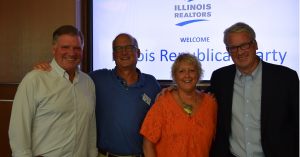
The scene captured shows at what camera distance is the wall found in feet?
10.2

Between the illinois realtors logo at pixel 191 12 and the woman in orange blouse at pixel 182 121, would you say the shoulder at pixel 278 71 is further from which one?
the illinois realtors logo at pixel 191 12

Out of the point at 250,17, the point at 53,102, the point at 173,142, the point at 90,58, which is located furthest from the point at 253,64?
the point at 90,58

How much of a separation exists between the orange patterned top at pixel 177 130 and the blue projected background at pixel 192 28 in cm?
98

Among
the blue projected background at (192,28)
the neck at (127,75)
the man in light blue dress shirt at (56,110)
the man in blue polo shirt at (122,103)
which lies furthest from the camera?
the blue projected background at (192,28)

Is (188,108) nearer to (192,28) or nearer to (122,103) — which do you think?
(122,103)

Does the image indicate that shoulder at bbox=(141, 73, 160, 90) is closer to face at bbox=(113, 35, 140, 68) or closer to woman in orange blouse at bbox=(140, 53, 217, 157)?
face at bbox=(113, 35, 140, 68)

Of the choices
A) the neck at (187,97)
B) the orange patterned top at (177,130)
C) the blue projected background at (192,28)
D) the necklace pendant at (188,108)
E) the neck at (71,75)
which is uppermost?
the blue projected background at (192,28)

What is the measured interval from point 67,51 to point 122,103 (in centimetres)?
51

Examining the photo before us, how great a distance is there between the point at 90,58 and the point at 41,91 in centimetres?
127

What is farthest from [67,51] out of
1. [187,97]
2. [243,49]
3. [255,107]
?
[255,107]

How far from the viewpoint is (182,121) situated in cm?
204

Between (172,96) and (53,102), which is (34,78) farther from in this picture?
(172,96)

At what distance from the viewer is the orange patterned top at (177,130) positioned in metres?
2.03

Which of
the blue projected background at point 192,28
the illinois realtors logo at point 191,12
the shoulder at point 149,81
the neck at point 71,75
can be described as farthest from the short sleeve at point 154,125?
the illinois realtors logo at point 191,12
